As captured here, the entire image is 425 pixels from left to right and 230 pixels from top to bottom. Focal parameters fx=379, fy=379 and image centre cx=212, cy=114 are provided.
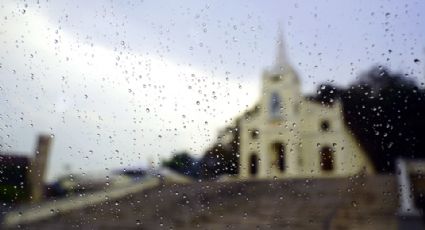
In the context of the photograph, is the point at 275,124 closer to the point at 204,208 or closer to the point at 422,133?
the point at 422,133

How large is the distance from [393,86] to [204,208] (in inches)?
→ 82.9

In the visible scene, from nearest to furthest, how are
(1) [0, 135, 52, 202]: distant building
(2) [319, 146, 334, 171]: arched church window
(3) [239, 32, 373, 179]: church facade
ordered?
(1) [0, 135, 52, 202]: distant building, (3) [239, 32, 373, 179]: church facade, (2) [319, 146, 334, 171]: arched church window

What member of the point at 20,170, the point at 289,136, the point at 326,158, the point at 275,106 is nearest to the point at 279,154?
the point at 289,136

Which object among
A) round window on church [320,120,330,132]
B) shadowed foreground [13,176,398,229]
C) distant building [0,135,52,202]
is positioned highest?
round window on church [320,120,330,132]

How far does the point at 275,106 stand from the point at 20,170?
1799 millimetres

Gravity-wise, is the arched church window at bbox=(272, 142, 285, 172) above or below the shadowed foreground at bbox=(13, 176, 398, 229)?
above

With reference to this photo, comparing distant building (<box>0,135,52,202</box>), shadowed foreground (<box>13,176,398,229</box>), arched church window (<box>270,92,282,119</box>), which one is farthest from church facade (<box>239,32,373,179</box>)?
distant building (<box>0,135,52,202</box>)

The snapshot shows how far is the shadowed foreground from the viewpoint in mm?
3209

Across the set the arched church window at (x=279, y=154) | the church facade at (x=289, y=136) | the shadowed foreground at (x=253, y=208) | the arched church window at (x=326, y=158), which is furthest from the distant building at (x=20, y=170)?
the arched church window at (x=326, y=158)

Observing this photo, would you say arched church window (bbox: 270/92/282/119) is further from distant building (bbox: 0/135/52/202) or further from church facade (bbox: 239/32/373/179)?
distant building (bbox: 0/135/52/202)

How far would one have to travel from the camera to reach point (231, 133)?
2418 millimetres

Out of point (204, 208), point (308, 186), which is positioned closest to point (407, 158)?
point (308, 186)

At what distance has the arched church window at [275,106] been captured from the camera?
9.18ft

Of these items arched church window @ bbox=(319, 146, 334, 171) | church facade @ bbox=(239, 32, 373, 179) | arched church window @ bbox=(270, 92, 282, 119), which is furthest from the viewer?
arched church window @ bbox=(319, 146, 334, 171)
